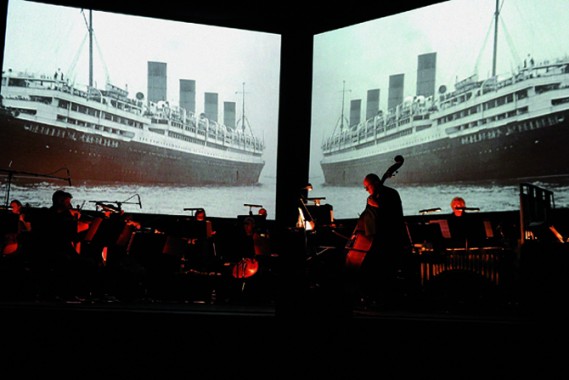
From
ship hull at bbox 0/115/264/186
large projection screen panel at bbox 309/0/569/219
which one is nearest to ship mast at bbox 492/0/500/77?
large projection screen panel at bbox 309/0/569/219

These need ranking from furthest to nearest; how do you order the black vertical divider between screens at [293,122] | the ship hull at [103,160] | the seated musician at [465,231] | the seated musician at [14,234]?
the black vertical divider between screens at [293,122], the ship hull at [103,160], the seated musician at [14,234], the seated musician at [465,231]

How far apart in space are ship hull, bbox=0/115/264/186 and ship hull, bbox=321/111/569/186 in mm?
1834

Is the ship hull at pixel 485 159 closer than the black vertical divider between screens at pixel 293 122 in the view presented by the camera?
Yes

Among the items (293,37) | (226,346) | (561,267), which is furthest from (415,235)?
(293,37)

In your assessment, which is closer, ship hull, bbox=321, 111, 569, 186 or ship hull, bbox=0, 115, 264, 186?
ship hull, bbox=321, 111, 569, 186

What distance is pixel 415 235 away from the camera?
6070 millimetres

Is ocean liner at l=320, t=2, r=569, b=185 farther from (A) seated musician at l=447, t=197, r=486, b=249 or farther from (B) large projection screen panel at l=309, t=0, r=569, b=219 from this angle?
(A) seated musician at l=447, t=197, r=486, b=249

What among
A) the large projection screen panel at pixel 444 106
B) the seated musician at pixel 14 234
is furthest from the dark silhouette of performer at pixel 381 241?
the seated musician at pixel 14 234

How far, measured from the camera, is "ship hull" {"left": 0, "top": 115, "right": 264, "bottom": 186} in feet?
29.9

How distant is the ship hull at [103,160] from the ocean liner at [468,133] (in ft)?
5.85

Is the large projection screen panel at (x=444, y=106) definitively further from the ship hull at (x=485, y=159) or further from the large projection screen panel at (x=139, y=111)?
the large projection screen panel at (x=139, y=111)

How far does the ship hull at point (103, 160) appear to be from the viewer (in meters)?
9.12

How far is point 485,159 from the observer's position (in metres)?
8.31

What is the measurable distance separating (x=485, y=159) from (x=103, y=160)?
6.01 m
